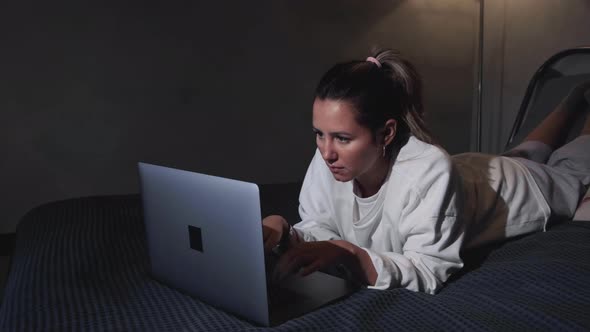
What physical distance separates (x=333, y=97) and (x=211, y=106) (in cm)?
192

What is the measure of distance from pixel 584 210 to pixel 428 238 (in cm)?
75

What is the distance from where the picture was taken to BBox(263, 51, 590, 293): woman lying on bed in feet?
3.66

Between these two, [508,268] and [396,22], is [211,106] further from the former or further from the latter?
[508,268]

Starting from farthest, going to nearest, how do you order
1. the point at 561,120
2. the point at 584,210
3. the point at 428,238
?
1. the point at 561,120
2. the point at 584,210
3. the point at 428,238

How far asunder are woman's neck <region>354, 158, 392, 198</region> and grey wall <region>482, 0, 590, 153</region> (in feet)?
6.31

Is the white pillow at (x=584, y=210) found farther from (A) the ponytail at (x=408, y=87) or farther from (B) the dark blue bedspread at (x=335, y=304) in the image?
(A) the ponytail at (x=408, y=87)

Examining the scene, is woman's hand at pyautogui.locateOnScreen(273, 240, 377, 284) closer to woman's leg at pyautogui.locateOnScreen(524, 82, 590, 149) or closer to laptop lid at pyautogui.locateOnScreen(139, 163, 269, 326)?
laptop lid at pyautogui.locateOnScreen(139, 163, 269, 326)

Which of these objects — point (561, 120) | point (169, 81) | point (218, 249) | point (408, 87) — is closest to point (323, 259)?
point (218, 249)

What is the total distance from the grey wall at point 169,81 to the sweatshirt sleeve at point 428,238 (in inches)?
78.7

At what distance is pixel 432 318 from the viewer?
0.95 meters

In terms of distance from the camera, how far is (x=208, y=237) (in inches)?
38.7

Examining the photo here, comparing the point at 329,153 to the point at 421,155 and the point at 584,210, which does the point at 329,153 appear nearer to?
the point at 421,155

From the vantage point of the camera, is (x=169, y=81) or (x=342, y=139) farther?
(x=169, y=81)

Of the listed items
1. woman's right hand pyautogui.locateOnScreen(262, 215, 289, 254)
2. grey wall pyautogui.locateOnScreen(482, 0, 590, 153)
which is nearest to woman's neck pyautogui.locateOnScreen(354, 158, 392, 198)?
woman's right hand pyautogui.locateOnScreen(262, 215, 289, 254)
